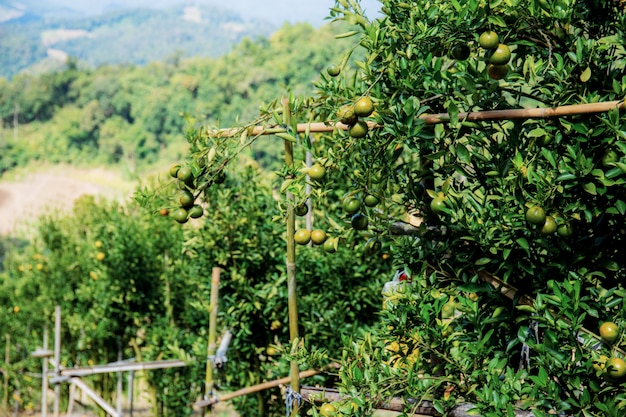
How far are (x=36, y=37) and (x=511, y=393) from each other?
128 m

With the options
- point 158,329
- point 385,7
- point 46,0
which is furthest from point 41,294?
point 46,0

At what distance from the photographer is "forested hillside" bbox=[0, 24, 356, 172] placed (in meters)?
41.0

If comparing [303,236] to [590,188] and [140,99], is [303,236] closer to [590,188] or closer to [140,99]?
[590,188]

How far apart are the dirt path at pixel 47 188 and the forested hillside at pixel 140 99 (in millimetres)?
1168

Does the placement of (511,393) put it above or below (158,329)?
above

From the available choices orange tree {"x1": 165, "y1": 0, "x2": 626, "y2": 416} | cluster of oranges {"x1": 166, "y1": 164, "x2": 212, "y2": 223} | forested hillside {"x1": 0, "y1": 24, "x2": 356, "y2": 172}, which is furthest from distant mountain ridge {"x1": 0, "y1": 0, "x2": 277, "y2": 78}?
orange tree {"x1": 165, "y1": 0, "x2": 626, "y2": 416}

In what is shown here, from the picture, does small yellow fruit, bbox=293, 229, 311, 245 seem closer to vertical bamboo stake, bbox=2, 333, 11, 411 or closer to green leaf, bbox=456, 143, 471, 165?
green leaf, bbox=456, 143, 471, 165

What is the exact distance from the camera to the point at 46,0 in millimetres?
190250

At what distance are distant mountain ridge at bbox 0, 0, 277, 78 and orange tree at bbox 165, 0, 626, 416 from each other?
349 ft

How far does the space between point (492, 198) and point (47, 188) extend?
4330cm

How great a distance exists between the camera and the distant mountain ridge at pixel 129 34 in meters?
111

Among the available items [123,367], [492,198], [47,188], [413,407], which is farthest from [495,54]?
[47,188]

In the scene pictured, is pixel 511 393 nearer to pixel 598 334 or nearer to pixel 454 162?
pixel 598 334

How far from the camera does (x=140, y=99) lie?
46906mm
